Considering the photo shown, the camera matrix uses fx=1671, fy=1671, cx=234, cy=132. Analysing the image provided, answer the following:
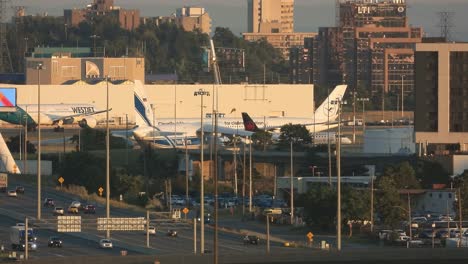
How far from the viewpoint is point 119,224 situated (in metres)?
62.8

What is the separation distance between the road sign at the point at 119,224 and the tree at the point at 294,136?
6445 cm

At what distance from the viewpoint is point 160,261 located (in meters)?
55.2

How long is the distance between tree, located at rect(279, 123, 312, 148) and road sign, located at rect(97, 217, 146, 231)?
211ft

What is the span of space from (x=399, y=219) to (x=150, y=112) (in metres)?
73.2

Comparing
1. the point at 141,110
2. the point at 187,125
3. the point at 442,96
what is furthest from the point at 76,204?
the point at 141,110

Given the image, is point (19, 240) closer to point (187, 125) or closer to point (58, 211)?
point (58, 211)

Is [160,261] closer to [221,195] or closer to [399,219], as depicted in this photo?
A: [399,219]

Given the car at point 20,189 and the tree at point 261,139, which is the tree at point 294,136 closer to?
the tree at point 261,139

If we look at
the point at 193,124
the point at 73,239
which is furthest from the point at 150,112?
the point at 73,239

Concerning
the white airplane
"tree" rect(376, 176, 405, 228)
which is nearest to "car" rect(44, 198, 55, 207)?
"tree" rect(376, 176, 405, 228)

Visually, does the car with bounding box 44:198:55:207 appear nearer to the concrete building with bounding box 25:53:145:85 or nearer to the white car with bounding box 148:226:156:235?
the white car with bounding box 148:226:156:235

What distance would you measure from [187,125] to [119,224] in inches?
3222

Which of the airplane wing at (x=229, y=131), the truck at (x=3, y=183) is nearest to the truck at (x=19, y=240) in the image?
the truck at (x=3, y=183)

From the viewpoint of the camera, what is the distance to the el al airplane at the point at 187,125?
13288 cm
